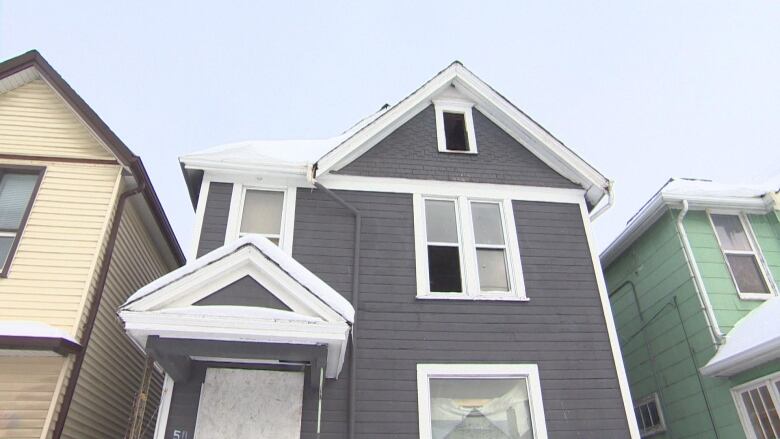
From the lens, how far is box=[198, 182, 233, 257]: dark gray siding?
845cm

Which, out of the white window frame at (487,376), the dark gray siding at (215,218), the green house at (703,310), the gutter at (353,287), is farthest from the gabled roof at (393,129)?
the white window frame at (487,376)

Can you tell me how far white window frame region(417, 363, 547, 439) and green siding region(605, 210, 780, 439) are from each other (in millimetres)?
3426

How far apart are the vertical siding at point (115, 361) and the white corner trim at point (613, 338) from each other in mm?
7551

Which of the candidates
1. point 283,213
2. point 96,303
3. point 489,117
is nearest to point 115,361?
point 96,303

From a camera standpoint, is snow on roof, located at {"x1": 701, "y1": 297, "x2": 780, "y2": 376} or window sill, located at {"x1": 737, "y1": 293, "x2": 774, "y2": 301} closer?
snow on roof, located at {"x1": 701, "y1": 297, "x2": 780, "y2": 376}

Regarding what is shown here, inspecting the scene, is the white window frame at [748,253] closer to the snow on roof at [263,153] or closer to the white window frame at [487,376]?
the white window frame at [487,376]

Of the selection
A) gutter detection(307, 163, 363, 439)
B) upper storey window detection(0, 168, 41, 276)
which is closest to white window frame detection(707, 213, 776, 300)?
gutter detection(307, 163, 363, 439)

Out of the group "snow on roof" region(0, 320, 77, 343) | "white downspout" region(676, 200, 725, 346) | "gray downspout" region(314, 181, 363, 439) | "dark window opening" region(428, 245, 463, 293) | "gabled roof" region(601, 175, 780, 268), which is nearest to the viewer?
"snow on roof" region(0, 320, 77, 343)

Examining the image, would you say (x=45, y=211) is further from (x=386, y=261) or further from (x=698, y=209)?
(x=698, y=209)

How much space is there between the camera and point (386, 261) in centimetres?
862

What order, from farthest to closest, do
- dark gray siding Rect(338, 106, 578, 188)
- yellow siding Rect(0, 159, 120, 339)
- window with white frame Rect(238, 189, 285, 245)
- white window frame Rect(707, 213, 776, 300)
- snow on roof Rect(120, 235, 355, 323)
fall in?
white window frame Rect(707, 213, 776, 300) → dark gray siding Rect(338, 106, 578, 188) → window with white frame Rect(238, 189, 285, 245) → yellow siding Rect(0, 159, 120, 339) → snow on roof Rect(120, 235, 355, 323)

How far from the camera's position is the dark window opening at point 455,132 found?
405 inches

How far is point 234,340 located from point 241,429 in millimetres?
1606

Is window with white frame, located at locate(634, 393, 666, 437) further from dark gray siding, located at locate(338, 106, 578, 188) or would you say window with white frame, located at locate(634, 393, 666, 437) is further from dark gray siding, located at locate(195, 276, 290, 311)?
dark gray siding, located at locate(195, 276, 290, 311)
